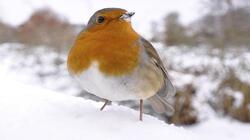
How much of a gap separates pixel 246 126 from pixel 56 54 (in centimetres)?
268

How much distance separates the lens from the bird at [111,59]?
180cm

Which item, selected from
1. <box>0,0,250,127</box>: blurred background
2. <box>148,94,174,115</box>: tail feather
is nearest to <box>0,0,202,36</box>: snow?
<box>0,0,250,127</box>: blurred background

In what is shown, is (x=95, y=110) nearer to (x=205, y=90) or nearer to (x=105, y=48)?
(x=105, y=48)

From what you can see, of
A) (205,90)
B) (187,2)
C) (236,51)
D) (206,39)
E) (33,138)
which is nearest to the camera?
(33,138)

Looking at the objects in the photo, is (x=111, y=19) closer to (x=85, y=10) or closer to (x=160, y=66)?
(x=160, y=66)

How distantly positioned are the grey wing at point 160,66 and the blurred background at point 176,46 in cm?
156

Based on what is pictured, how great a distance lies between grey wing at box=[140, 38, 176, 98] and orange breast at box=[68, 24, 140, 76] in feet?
0.37

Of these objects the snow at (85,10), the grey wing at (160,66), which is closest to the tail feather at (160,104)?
the grey wing at (160,66)

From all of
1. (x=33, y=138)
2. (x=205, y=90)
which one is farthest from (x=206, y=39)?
(x=33, y=138)

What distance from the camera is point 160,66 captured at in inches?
81.8

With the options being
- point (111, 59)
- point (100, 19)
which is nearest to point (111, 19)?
point (100, 19)

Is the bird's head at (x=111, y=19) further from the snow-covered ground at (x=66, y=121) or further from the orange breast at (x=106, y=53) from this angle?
the snow-covered ground at (x=66, y=121)

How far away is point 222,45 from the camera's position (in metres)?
6.73

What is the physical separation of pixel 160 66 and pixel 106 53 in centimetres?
33
